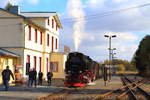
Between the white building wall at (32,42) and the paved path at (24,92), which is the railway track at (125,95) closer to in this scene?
the paved path at (24,92)

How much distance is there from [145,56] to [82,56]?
66131 mm

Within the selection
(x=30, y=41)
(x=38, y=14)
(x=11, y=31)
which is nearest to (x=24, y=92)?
(x=11, y=31)

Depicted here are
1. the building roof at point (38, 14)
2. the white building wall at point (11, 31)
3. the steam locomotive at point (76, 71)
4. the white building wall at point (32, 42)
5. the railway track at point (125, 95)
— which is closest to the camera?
the railway track at point (125, 95)

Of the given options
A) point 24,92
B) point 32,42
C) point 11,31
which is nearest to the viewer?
point 24,92

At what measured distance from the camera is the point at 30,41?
47125 millimetres

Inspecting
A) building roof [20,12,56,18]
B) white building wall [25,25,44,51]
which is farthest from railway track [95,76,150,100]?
building roof [20,12,56,18]

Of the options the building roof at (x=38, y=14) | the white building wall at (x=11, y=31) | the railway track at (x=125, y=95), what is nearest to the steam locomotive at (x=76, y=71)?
the railway track at (x=125, y=95)

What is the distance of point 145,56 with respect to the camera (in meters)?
102

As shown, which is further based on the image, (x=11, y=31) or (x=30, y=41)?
(x=30, y=41)

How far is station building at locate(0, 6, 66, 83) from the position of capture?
4425 centimetres

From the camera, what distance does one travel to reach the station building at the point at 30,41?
44250mm

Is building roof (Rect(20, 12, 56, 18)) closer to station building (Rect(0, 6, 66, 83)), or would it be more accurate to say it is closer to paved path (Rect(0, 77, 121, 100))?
station building (Rect(0, 6, 66, 83))

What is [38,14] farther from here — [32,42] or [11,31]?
[11,31]

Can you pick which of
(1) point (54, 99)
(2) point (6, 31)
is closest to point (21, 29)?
(2) point (6, 31)
